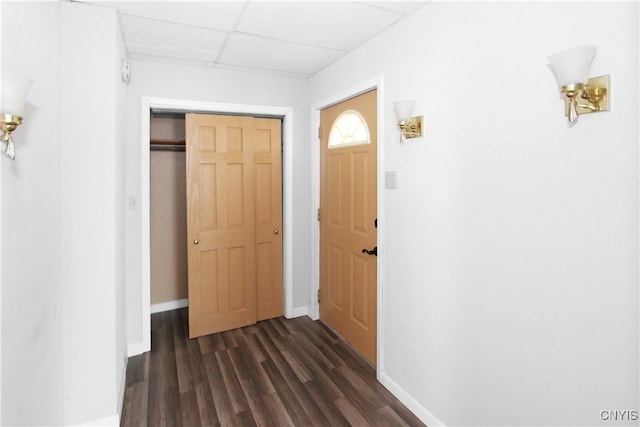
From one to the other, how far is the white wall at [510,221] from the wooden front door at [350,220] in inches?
12.2

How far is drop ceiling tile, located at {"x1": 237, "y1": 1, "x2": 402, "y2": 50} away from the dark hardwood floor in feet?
7.98

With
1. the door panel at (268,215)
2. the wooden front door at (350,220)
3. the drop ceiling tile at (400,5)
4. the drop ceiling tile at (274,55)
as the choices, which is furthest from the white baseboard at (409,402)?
the drop ceiling tile at (274,55)

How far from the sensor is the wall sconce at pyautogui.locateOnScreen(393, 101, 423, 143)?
2107 mm

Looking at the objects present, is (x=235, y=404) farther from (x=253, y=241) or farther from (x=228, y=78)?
(x=228, y=78)

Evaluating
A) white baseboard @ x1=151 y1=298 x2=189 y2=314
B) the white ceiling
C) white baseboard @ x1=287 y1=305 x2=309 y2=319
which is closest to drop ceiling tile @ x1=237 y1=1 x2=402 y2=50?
the white ceiling

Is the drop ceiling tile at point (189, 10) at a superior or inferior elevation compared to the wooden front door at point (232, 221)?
superior

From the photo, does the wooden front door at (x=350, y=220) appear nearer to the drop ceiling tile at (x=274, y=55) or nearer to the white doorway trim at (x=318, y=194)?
the white doorway trim at (x=318, y=194)

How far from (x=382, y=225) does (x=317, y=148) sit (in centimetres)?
131

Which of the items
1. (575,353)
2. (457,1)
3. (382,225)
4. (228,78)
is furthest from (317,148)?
(575,353)

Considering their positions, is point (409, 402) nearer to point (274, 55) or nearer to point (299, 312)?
point (299, 312)

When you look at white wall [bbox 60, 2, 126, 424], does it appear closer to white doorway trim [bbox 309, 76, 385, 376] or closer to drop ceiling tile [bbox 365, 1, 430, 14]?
drop ceiling tile [bbox 365, 1, 430, 14]

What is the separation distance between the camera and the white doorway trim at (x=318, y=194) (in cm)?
244

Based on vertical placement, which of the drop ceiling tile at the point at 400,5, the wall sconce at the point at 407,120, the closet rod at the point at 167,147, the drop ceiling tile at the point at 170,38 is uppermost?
the drop ceiling tile at the point at 170,38

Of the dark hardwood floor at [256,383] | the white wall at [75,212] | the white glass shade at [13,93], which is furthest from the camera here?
the dark hardwood floor at [256,383]
